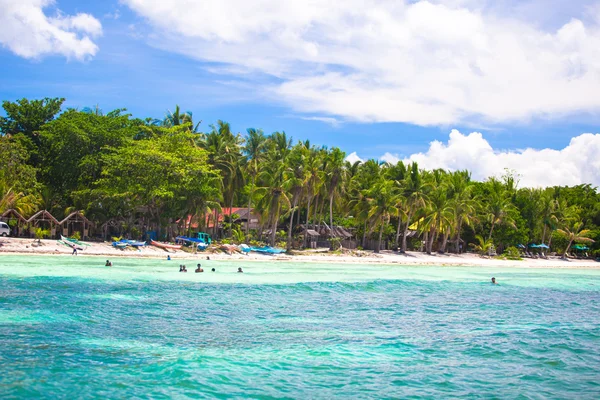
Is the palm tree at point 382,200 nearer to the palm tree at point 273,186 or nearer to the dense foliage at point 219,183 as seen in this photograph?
the dense foliage at point 219,183

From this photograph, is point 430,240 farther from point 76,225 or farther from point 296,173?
point 76,225

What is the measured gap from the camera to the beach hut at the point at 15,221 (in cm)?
3856

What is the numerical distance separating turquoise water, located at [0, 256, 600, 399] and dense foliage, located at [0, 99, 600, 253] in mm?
17404

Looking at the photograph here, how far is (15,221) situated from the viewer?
4016cm

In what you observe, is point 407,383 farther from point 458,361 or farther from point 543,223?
point 543,223

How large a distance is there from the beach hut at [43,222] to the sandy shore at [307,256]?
3.67 metres

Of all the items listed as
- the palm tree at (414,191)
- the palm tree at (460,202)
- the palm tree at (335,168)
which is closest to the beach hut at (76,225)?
the palm tree at (335,168)

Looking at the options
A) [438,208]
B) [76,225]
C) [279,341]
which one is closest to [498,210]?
[438,208]

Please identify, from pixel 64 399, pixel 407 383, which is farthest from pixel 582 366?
pixel 64 399

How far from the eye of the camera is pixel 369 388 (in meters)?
9.59

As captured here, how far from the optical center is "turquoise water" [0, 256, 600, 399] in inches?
375

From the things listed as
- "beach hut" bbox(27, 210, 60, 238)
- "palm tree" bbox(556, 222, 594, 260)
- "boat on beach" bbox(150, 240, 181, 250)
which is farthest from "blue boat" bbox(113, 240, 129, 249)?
"palm tree" bbox(556, 222, 594, 260)

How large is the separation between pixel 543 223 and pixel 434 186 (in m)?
17.9

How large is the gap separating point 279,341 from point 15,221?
34.4 meters
